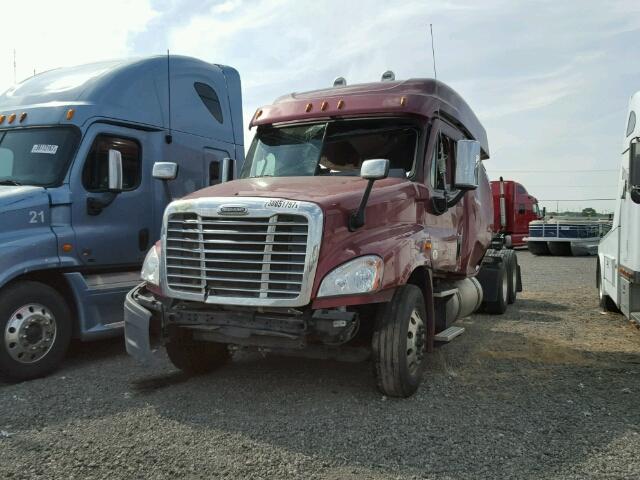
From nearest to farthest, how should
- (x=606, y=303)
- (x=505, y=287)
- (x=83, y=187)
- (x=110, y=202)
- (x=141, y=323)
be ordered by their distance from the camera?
(x=141, y=323) → (x=83, y=187) → (x=110, y=202) → (x=606, y=303) → (x=505, y=287)

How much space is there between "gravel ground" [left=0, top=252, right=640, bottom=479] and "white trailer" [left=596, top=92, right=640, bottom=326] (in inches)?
27.2

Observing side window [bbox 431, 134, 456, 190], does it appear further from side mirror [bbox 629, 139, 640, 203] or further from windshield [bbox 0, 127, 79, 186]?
windshield [bbox 0, 127, 79, 186]

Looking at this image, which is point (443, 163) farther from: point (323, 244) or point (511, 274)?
point (511, 274)

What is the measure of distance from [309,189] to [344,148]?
42.8 inches

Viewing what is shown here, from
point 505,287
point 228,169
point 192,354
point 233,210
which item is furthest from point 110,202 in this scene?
point 505,287

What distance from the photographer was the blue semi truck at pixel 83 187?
229 inches

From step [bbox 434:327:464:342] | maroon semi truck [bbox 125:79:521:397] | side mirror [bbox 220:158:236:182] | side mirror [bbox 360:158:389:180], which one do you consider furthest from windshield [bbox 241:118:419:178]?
step [bbox 434:327:464:342]

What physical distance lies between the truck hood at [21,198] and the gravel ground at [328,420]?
1.70m

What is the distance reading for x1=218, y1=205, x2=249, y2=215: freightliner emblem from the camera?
4.68 meters

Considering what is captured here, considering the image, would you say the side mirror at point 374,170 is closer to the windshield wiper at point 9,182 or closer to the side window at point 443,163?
the side window at point 443,163

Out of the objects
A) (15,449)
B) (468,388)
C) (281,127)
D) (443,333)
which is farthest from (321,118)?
(15,449)

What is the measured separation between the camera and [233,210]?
471cm

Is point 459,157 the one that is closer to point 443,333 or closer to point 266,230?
point 443,333

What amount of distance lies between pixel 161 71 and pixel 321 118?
272 centimetres
